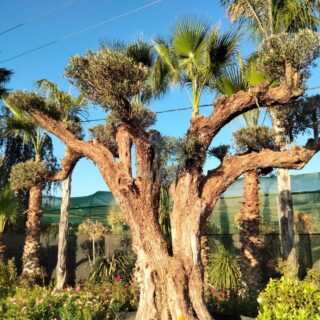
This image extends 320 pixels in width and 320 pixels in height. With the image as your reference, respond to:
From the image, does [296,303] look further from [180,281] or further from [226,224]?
[226,224]

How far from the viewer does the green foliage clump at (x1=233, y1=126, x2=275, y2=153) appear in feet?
26.3

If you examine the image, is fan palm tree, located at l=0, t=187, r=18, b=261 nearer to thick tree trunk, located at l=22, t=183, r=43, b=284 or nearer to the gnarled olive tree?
thick tree trunk, located at l=22, t=183, r=43, b=284

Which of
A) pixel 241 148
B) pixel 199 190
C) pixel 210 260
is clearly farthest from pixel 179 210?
pixel 210 260

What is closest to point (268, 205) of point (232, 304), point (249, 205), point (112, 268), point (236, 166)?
point (249, 205)

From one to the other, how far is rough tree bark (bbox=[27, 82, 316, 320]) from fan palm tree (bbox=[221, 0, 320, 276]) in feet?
7.33

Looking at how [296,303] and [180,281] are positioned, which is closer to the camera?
[296,303]

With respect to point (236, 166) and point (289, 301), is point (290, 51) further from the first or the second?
point (289, 301)

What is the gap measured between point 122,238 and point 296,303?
8626 mm

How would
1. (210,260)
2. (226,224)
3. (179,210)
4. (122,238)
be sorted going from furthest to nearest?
(122,238)
(226,224)
(210,260)
(179,210)

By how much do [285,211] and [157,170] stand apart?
11.5 feet

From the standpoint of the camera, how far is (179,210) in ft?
23.1

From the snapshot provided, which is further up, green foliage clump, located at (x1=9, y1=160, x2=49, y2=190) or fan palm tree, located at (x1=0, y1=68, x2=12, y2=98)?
fan palm tree, located at (x1=0, y1=68, x2=12, y2=98)

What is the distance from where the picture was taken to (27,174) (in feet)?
26.1

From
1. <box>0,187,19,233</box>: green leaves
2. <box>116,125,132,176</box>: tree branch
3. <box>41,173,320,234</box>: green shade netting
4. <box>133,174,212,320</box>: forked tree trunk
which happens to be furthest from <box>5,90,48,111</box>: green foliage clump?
<box>41,173,320,234</box>: green shade netting
